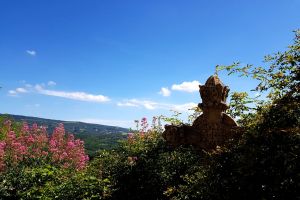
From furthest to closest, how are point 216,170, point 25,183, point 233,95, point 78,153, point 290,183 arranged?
point 78,153 → point 25,183 → point 233,95 → point 216,170 → point 290,183

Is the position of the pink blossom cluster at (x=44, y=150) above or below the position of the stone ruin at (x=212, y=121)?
below

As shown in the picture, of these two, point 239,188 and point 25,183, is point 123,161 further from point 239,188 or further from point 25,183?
point 239,188

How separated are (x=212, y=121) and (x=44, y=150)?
1300cm

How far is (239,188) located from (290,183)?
2.67ft

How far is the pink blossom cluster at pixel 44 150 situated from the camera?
1751cm

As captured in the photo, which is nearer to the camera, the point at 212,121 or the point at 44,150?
the point at 212,121

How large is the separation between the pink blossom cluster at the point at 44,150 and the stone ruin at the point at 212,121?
932 centimetres

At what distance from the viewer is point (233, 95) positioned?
408 inches

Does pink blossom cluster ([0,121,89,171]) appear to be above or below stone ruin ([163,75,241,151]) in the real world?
below

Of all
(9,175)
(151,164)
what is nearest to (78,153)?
(9,175)

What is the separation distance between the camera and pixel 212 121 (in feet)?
28.6

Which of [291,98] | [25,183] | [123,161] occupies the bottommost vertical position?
[25,183]

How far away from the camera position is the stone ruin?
8492 millimetres

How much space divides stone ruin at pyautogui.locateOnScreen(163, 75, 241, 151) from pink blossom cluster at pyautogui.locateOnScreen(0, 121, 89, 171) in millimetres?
9315
